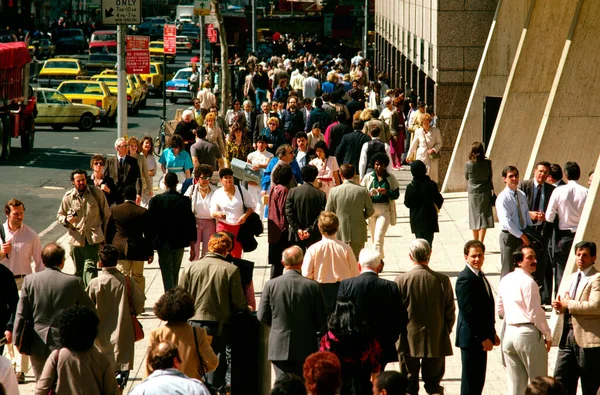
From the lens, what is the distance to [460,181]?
23.9 meters

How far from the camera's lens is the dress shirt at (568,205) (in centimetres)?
1329

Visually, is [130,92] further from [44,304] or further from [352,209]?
[44,304]

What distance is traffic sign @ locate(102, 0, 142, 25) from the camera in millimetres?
19125

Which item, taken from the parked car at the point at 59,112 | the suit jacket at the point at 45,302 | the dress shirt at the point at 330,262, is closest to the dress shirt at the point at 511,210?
the dress shirt at the point at 330,262

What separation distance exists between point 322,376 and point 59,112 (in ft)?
107

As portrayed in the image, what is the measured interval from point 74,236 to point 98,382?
569 centimetres

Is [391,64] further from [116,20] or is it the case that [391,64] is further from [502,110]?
[116,20]

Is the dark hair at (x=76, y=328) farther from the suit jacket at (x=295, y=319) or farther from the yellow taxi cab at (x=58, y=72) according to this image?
the yellow taxi cab at (x=58, y=72)

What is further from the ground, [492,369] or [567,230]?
[567,230]

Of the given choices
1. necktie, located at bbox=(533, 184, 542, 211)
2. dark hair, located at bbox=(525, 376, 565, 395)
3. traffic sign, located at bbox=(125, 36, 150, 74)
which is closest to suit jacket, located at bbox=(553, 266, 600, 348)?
dark hair, located at bbox=(525, 376, 565, 395)

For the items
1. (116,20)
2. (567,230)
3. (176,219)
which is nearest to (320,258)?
(176,219)

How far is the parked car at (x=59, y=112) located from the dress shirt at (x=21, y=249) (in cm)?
2694

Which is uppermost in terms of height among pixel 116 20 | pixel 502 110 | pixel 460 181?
pixel 116 20

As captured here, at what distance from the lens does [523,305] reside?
935 centimetres
